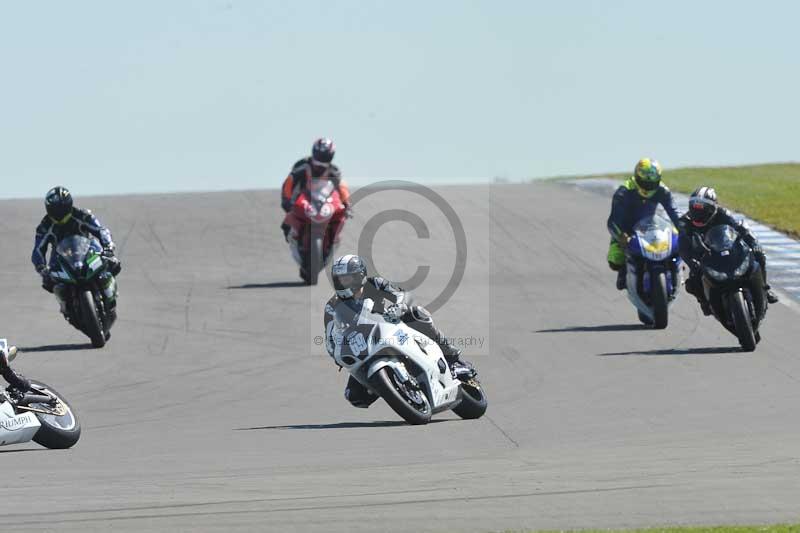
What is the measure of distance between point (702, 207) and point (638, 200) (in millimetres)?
2498

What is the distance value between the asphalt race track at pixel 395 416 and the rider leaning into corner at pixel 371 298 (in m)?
0.35

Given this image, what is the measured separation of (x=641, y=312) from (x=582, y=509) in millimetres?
11065

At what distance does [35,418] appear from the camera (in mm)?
12656

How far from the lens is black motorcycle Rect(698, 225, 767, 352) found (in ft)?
58.0

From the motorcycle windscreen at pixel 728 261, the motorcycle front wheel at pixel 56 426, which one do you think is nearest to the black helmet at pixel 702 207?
the motorcycle windscreen at pixel 728 261

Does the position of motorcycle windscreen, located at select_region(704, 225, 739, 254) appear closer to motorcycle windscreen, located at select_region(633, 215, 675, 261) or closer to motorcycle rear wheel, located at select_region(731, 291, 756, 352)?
motorcycle rear wheel, located at select_region(731, 291, 756, 352)

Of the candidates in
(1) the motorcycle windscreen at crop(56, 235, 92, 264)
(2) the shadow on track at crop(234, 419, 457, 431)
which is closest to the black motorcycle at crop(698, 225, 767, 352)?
(2) the shadow on track at crop(234, 419, 457, 431)

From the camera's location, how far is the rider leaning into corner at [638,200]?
66.7 feet

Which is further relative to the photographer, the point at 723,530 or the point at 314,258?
the point at 314,258

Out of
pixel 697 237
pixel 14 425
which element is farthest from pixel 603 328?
pixel 14 425

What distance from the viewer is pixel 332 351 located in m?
13.7

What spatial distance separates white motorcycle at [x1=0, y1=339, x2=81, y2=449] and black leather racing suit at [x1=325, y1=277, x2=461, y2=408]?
223 centimetres

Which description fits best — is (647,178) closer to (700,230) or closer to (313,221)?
(700,230)

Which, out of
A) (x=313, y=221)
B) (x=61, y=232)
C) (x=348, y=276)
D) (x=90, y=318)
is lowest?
(x=313, y=221)
